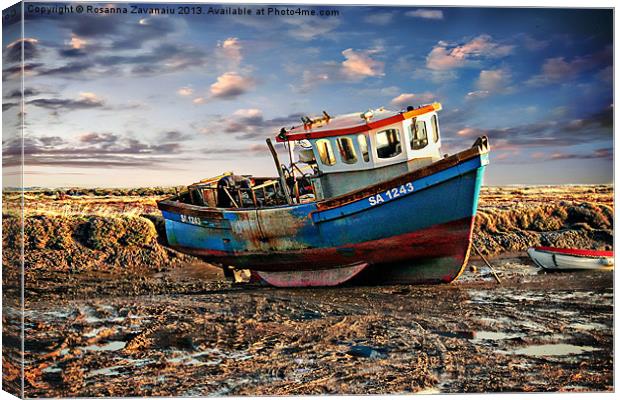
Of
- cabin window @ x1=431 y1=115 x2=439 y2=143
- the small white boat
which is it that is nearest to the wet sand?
the small white boat

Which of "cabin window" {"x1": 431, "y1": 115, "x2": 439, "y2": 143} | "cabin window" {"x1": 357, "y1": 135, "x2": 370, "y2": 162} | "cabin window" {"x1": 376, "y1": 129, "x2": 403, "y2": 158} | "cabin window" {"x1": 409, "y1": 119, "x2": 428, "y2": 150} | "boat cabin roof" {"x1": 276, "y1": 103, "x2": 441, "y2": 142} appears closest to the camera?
"boat cabin roof" {"x1": 276, "y1": 103, "x2": 441, "y2": 142}

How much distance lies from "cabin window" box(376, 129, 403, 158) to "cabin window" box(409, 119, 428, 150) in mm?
Answer: 200

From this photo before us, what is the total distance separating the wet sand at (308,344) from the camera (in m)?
10.9

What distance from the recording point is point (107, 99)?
11367mm

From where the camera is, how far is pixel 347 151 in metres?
13.8

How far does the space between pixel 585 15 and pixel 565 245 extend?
10.9 feet

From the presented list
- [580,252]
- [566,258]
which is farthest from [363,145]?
[580,252]

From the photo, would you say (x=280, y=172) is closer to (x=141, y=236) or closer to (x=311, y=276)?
(x=311, y=276)

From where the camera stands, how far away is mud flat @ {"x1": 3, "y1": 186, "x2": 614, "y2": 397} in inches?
432

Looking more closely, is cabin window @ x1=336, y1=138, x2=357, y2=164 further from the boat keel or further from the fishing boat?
the boat keel

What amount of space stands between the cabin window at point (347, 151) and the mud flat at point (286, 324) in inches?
85.5

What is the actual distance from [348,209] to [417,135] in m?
1.55

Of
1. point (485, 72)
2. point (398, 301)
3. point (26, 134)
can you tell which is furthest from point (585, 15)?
point (26, 134)

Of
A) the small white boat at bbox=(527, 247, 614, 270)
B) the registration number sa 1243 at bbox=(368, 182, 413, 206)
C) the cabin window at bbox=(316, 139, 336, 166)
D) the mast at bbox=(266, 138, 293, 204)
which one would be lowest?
the small white boat at bbox=(527, 247, 614, 270)
